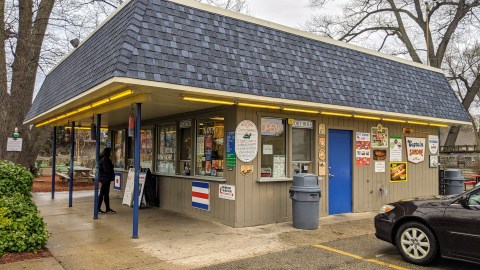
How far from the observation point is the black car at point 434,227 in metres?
5.26

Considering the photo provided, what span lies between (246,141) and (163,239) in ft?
8.71

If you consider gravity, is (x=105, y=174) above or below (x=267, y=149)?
below

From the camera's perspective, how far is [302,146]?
31.6ft

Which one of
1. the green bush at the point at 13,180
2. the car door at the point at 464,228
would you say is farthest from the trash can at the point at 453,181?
the green bush at the point at 13,180

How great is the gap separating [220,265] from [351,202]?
5.77m

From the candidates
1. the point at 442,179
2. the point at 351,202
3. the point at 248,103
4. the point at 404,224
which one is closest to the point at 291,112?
the point at 248,103

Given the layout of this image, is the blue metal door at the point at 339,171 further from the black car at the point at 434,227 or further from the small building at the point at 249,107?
the black car at the point at 434,227

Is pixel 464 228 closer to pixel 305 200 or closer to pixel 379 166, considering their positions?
pixel 305 200

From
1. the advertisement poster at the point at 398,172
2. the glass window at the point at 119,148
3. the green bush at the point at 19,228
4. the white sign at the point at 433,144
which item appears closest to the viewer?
the green bush at the point at 19,228

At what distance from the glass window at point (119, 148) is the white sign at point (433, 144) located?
10.4m

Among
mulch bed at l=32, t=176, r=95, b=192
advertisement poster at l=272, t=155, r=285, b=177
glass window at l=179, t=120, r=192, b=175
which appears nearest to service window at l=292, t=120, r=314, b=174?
advertisement poster at l=272, t=155, r=285, b=177

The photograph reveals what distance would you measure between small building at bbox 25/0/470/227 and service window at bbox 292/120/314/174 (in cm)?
3

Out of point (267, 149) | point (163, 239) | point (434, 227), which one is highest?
point (267, 149)

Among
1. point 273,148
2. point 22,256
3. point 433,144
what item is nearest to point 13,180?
point 22,256
